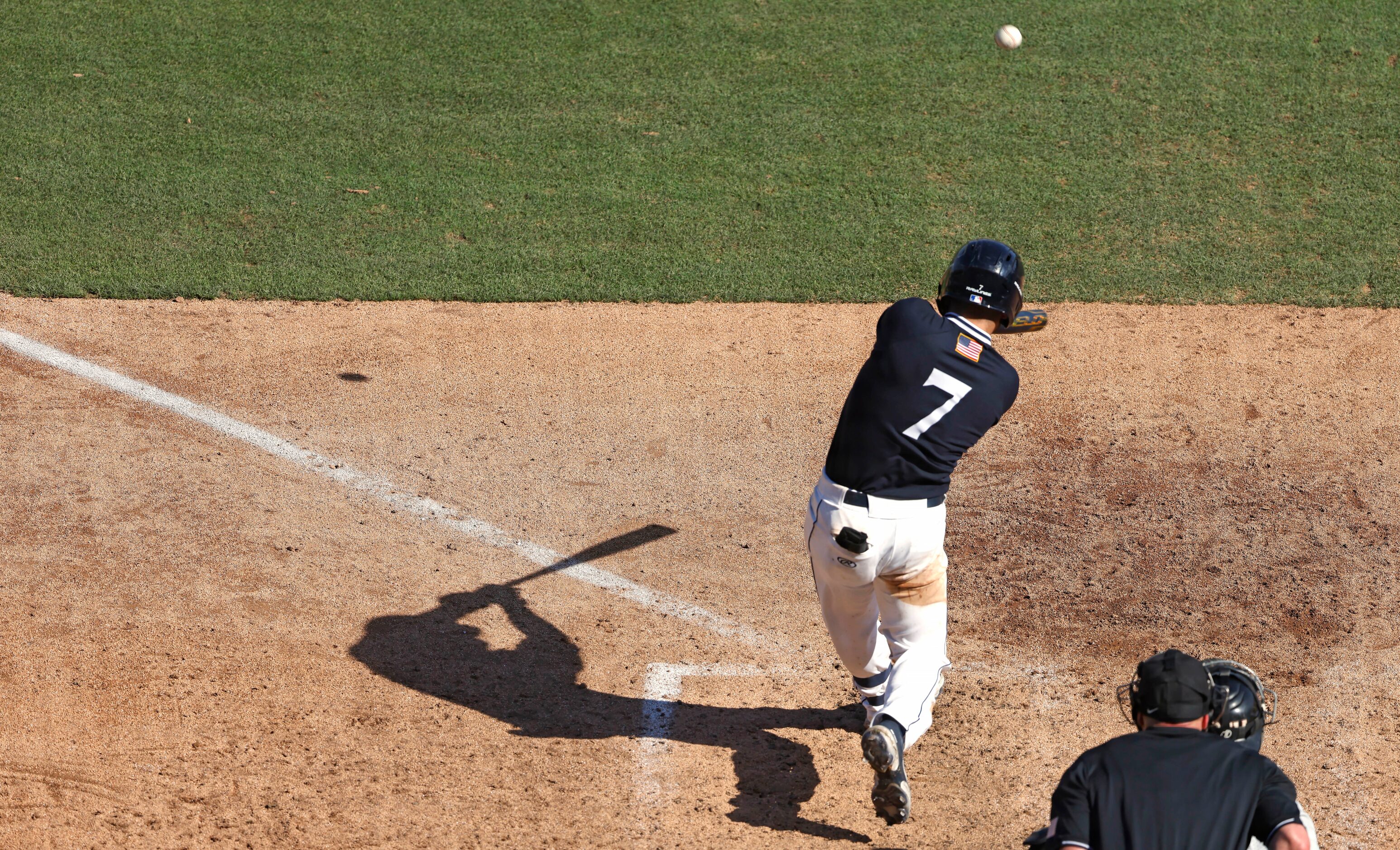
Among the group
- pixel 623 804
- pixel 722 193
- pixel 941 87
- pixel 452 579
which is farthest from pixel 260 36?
pixel 623 804

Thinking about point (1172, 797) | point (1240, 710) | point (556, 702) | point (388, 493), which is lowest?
point (556, 702)

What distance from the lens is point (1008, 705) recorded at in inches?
211

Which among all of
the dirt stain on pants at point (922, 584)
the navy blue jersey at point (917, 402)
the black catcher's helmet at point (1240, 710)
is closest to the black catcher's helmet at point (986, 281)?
the navy blue jersey at point (917, 402)

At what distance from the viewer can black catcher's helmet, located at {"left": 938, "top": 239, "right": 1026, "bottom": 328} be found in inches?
180

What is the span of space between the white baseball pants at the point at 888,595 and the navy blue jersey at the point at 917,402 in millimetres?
107

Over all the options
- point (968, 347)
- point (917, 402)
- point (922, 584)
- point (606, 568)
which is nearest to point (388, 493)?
point (606, 568)

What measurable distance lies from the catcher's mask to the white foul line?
8.47 feet

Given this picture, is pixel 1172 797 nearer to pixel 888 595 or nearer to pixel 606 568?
pixel 888 595

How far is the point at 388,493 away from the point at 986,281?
3.63 meters

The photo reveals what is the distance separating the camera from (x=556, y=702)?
5.33 meters

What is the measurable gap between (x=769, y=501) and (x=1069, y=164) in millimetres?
4885

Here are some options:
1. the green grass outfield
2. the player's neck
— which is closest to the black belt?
the player's neck

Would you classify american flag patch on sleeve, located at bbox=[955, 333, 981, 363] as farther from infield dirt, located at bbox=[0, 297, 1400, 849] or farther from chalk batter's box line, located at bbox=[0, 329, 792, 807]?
chalk batter's box line, located at bbox=[0, 329, 792, 807]

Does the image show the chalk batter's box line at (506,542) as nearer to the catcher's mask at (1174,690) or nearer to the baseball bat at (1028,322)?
the baseball bat at (1028,322)
